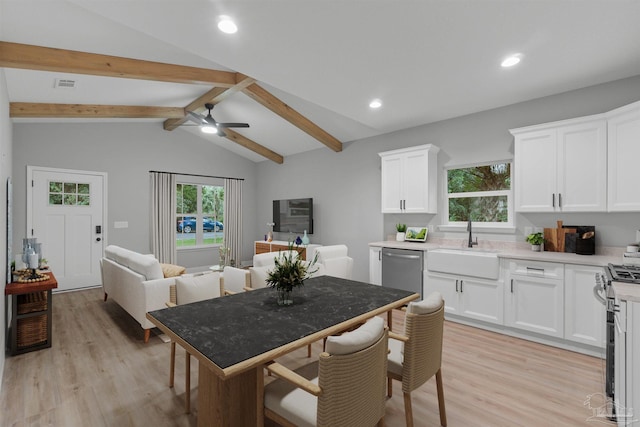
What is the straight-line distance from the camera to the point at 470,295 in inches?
144

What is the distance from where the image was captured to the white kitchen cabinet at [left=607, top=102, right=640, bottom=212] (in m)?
2.80

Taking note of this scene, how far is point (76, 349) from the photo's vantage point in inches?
123

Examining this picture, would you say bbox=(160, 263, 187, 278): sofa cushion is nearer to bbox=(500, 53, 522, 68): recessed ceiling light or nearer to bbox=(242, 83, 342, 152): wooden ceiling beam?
bbox=(242, 83, 342, 152): wooden ceiling beam

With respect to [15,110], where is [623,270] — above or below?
below

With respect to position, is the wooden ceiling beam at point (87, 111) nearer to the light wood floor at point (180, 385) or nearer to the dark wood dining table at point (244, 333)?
the light wood floor at point (180, 385)

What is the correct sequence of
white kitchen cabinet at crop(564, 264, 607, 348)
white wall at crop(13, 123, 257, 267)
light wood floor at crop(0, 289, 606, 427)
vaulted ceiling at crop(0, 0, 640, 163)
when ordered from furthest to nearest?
white wall at crop(13, 123, 257, 267) < white kitchen cabinet at crop(564, 264, 607, 348) < vaulted ceiling at crop(0, 0, 640, 163) < light wood floor at crop(0, 289, 606, 427)

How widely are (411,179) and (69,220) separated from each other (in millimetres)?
6042

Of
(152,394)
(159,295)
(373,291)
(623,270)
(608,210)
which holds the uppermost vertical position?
(608,210)

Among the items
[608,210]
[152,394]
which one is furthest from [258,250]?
[608,210]

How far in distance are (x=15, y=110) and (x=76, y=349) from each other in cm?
355

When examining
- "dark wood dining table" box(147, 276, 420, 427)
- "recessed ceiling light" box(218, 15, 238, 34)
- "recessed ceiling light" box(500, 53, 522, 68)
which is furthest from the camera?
"recessed ceiling light" box(500, 53, 522, 68)

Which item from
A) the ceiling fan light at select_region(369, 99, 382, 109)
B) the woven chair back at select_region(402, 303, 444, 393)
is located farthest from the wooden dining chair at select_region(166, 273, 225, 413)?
the ceiling fan light at select_region(369, 99, 382, 109)

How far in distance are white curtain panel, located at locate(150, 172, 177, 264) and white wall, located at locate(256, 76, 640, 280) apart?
2.22 metres

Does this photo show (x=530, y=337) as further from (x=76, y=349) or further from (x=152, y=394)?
(x=76, y=349)
